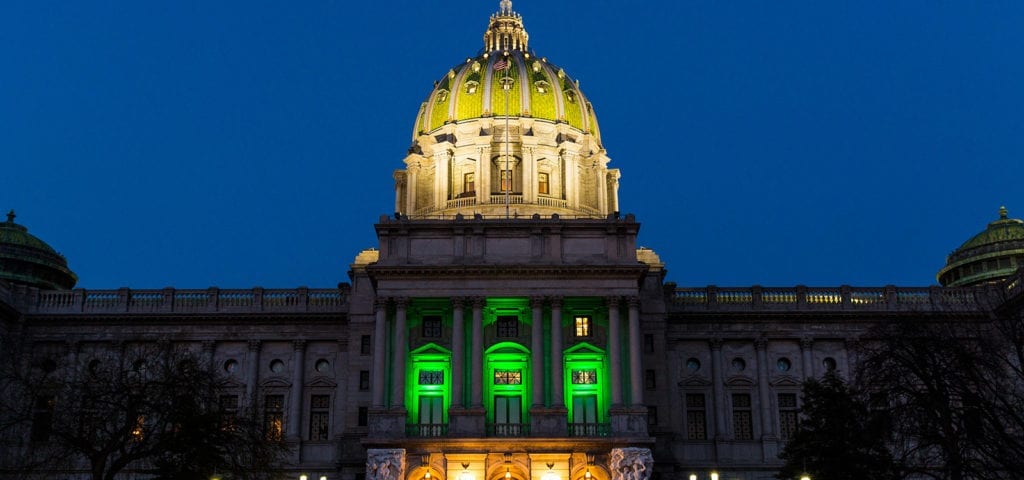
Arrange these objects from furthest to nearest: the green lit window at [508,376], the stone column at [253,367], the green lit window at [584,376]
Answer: the stone column at [253,367] < the green lit window at [584,376] < the green lit window at [508,376]

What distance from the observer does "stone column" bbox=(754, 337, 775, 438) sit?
72.5m

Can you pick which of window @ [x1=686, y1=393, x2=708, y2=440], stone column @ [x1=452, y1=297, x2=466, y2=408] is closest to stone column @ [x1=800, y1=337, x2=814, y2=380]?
window @ [x1=686, y1=393, x2=708, y2=440]

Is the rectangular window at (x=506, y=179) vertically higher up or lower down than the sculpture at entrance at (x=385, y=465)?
higher up

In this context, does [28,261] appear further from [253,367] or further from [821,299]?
[821,299]

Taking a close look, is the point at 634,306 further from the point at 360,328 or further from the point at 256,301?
the point at 256,301

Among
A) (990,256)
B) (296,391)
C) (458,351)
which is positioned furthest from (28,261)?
(990,256)

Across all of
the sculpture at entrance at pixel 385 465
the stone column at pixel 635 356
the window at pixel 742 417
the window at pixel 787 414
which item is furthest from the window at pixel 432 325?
the window at pixel 787 414

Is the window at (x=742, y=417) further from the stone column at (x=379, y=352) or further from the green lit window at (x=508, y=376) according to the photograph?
the stone column at (x=379, y=352)

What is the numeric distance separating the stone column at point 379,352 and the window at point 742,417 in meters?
21.6

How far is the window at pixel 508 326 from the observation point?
222 ft

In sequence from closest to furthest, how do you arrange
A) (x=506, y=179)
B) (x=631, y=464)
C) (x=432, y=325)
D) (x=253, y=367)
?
(x=631, y=464), (x=432, y=325), (x=253, y=367), (x=506, y=179)

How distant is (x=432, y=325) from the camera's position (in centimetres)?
6812

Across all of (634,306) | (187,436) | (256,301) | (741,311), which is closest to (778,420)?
(741,311)

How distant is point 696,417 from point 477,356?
15.5 metres
